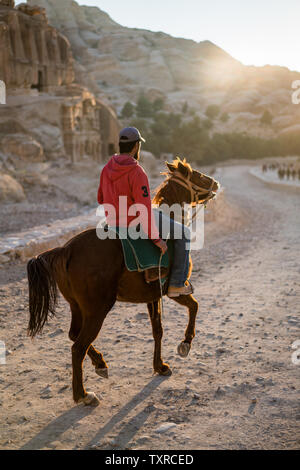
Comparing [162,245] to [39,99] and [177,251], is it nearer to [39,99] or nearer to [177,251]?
[177,251]

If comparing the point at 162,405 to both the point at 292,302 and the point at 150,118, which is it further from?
the point at 150,118

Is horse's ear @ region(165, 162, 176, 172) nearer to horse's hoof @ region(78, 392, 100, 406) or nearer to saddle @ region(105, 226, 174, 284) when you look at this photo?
saddle @ region(105, 226, 174, 284)

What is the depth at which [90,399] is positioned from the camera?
3.81 meters

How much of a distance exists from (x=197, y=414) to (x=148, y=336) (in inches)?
75.5

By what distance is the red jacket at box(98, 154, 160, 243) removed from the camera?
3.81m

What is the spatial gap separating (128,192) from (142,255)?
2.12 feet

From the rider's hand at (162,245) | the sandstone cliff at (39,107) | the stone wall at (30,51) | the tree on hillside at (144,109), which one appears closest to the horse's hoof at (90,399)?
the rider's hand at (162,245)

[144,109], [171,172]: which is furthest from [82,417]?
[144,109]

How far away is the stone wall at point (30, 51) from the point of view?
26844 mm

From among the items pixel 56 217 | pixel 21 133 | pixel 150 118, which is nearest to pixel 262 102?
pixel 150 118

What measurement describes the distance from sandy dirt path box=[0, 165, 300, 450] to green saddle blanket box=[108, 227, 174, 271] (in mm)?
1379

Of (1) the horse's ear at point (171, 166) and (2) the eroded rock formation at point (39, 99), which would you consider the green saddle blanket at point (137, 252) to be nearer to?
(1) the horse's ear at point (171, 166)

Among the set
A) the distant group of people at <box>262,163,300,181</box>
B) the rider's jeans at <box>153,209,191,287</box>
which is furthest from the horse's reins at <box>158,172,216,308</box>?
the distant group of people at <box>262,163,300,181</box>
